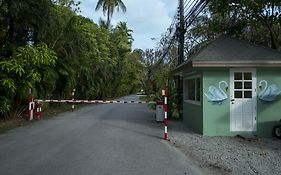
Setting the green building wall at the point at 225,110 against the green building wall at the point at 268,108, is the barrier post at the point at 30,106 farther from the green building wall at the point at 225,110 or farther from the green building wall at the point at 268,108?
the green building wall at the point at 268,108

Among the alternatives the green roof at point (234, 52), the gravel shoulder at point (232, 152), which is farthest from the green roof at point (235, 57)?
the gravel shoulder at point (232, 152)

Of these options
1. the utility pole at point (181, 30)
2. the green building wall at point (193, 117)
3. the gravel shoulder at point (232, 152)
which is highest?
the utility pole at point (181, 30)

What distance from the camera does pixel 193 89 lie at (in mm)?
17844

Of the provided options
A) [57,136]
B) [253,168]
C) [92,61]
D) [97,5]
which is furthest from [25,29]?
[97,5]

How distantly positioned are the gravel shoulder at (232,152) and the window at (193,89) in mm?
1797

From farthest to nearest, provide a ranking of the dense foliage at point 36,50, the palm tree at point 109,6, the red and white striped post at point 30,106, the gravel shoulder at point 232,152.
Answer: the palm tree at point 109,6 → the red and white striped post at point 30,106 → the dense foliage at point 36,50 → the gravel shoulder at point 232,152

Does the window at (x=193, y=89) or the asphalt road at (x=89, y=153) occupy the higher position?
the window at (x=193, y=89)

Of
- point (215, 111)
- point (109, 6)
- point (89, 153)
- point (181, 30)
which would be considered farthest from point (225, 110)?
point (109, 6)

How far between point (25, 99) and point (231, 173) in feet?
48.6

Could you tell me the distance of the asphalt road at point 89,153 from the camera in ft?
28.2

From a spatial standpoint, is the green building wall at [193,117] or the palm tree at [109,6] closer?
the green building wall at [193,117]

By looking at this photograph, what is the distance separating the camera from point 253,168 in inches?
355

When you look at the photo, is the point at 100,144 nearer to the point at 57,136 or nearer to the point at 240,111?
the point at 57,136

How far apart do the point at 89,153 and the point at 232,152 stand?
390cm
